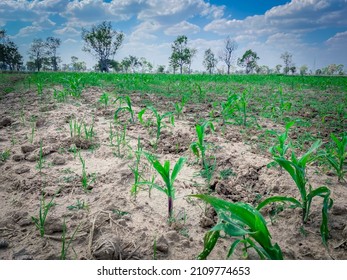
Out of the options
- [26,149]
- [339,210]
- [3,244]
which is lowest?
[3,244]

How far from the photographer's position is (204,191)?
1.76 meters

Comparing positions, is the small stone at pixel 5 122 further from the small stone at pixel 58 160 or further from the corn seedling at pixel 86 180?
the corn seedling at pixel 86 180

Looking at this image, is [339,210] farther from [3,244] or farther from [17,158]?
[17,158]

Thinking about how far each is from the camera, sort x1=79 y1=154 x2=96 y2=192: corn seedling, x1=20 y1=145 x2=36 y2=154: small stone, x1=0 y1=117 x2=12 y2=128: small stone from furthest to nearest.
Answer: x1=0 y1=117 x2=12 y2=128: small stone
x1=20 y1=145 x2=36 y2=154: small stone
x1=79 y1=154 x2=96 y2=192: corn seedling

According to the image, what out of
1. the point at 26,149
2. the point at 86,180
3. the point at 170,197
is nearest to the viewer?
the point at 170,197

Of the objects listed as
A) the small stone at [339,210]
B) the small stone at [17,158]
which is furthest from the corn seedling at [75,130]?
the small stone at [339,210]

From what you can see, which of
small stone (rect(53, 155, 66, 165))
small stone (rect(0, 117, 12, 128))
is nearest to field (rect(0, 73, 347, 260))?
small stone (rect(53, 155, 66, 165))

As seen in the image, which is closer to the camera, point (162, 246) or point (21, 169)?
point (162, 246)

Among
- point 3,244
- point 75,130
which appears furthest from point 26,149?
point 3,244

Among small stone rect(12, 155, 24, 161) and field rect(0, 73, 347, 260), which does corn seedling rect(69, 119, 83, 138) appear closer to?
field rect(0, 73, 347, 260)

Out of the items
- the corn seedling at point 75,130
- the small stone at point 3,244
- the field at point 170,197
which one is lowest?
the small stone at point 3,244

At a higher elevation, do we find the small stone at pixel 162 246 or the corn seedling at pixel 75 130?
the corn seedling at pixel 75 130
